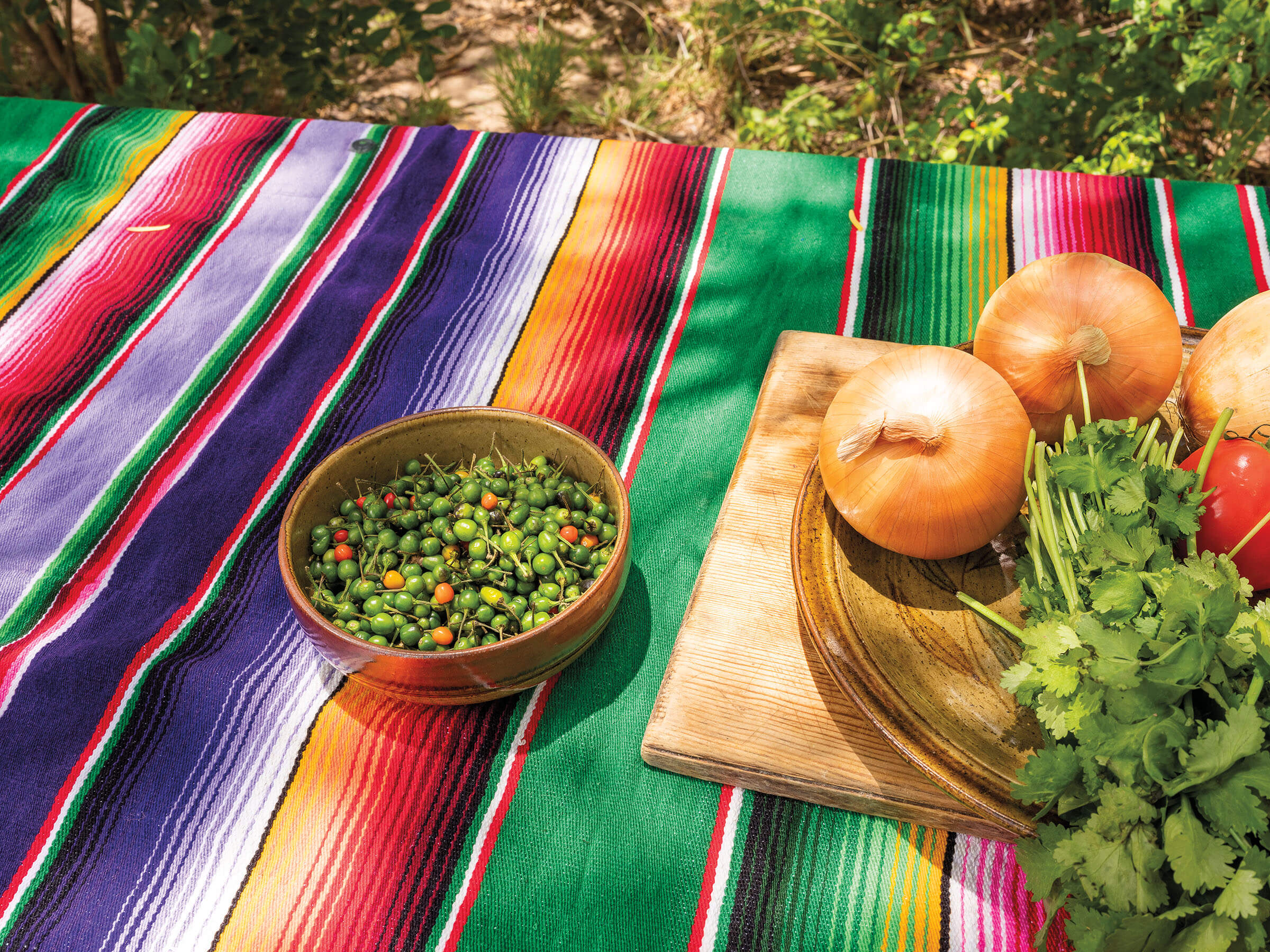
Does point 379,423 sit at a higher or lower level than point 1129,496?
lower

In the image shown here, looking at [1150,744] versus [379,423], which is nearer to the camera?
[1150,744]

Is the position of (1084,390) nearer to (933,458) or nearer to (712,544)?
(933,458)

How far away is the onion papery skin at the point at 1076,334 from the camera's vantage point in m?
1.04

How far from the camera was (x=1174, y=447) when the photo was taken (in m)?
1.02

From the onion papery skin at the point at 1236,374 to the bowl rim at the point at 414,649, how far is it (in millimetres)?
722

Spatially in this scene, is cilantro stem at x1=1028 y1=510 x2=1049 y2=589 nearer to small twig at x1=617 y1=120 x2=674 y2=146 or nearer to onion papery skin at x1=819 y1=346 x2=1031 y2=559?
onion papery skin at x1=819 y1=346 x2=1031 y2=559

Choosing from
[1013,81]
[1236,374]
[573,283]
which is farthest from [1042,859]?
[1013,81]

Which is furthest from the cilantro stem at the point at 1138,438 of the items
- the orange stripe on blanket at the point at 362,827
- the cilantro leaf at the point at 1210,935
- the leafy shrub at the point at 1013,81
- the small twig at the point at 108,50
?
the small twig at the point at 108,50

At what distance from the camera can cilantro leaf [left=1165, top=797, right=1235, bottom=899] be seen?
66 cm

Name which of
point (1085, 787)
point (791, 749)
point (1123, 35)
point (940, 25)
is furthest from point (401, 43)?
point (1085, 787)

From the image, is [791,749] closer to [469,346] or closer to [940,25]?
[469,346]

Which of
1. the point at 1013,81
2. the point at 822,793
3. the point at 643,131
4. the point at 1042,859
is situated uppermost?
the point at 1042,859

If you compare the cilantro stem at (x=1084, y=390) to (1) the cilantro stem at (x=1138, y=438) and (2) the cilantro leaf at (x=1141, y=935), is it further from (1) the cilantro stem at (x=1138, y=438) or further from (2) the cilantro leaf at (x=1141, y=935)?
(2) the cilantro leaf at (x=1141, y=935)

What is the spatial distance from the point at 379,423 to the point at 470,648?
60 centimetres
